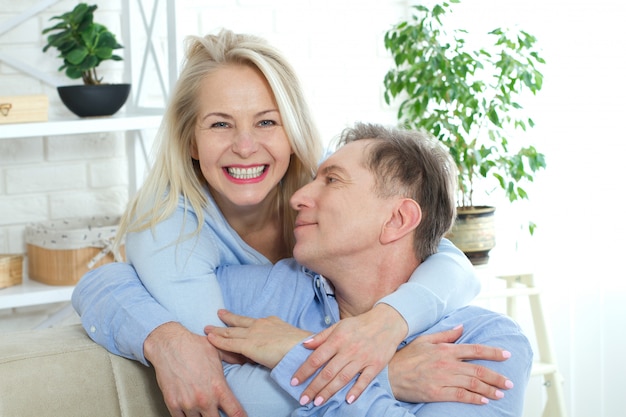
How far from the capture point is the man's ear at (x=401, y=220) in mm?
1616

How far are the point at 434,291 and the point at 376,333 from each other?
14 centimetres

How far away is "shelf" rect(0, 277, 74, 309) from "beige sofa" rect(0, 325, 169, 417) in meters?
0.82

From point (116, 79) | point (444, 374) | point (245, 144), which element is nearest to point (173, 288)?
point (245, 144)

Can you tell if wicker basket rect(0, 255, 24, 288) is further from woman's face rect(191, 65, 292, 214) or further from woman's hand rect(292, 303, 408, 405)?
woman's hand rect(292, 303, 408, 405)

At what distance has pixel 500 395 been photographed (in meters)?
1.42

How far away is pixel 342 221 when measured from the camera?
5.30ft

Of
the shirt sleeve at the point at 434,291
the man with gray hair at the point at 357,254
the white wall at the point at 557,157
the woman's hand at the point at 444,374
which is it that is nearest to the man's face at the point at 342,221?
the man with gray hair at the point at 357,254

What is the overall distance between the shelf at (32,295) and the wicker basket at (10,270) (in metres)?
0.02

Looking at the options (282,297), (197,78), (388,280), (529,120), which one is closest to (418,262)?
(388,280)

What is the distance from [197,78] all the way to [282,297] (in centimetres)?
45

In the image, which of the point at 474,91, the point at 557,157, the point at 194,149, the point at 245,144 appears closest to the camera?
the point at 245,144

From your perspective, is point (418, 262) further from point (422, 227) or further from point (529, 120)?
point (529, 120)

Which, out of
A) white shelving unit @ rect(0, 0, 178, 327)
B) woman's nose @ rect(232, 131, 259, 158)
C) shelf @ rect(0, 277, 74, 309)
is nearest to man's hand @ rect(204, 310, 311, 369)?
woman's nose @ rect(232, 131, 259, 158)

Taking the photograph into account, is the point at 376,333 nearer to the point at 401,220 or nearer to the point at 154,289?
the point at 401,220
